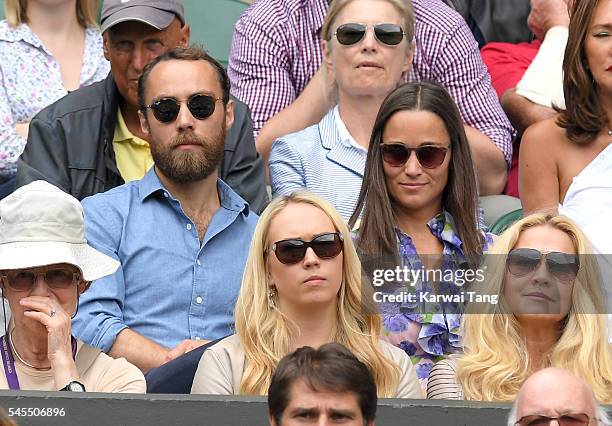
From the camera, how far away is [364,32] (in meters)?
5.96

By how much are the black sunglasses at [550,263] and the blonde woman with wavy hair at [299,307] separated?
1.46 feet

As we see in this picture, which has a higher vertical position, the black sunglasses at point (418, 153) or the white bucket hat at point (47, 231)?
the black sunglasses at point (418, 153)

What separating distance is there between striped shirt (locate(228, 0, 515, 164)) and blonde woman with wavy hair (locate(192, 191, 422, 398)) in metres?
1.67

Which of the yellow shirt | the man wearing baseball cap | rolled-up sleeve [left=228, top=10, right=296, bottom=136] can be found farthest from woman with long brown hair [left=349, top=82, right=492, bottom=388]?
rolled-up sleeve [left=228, top=10, right=296, bottom=136]

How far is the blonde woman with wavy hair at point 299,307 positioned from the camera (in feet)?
15.3

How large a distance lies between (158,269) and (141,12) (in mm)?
1183

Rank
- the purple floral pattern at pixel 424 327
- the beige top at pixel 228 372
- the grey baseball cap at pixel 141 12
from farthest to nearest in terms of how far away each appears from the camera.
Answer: the grey baseball cap at pixel 141 12 → the purple floral pattern at pixel 424 327 → the beige top at pixel 228 372

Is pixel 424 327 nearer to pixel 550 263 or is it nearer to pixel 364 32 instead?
pixel 550 263

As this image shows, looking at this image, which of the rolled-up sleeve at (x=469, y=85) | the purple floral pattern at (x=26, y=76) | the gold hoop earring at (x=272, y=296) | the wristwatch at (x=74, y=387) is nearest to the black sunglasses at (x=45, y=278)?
the wristwatch at (x=74, y=387)

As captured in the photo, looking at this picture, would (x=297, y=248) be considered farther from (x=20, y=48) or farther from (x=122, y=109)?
(x=20, y=48)

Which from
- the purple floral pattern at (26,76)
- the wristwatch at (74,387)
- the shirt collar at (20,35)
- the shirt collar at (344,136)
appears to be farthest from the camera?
the shirt collar at (20,35)

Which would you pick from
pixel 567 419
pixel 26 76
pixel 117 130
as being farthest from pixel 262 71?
pixel 567 419

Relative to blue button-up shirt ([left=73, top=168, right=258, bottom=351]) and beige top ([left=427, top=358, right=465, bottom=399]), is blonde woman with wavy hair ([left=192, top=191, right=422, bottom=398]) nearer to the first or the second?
beige top ([left=427, top=358, right=465, bottom=399])

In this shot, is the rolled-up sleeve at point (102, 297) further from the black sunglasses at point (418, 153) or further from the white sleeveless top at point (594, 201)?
the white sleeveless top at point (594, 201)
